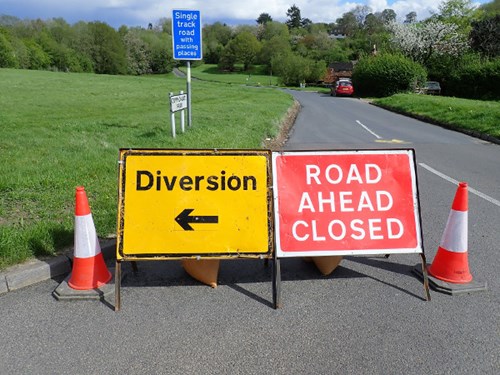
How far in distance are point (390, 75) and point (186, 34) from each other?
97.3 feet

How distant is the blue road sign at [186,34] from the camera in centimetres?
1091

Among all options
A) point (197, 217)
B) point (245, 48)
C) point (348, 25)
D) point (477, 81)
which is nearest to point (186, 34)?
point (197, 217)

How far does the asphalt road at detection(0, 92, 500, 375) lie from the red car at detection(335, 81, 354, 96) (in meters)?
37.5

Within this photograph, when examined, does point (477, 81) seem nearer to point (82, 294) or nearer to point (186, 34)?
point (186, 34)

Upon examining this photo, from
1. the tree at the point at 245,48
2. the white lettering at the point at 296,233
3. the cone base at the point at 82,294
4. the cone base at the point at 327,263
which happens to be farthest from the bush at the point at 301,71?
the cone base at the point at 82,294

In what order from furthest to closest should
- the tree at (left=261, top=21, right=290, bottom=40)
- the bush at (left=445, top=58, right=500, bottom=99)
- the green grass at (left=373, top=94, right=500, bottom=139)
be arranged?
the tree at (left=261, top=21, right=290, bottom=40)
the bush at (left=445, top=58, right=500, bottom=99)
the green grass at (left=373, top=94, right=500, bottom=139)

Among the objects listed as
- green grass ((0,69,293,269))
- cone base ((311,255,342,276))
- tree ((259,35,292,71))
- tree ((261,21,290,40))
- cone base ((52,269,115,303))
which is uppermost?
tree ((261,21,290,40))

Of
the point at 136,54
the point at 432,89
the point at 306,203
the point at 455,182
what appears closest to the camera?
the point at 306,203

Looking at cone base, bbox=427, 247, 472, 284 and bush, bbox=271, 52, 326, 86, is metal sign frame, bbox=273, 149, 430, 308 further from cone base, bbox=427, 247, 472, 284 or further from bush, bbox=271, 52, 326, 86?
bush, bbox=271, 52, 326, 86

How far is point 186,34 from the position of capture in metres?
11.1

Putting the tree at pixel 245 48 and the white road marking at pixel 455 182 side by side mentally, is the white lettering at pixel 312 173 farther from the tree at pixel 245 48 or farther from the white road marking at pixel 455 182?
the tree at pixel 245 48

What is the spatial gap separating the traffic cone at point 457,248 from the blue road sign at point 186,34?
349 inches

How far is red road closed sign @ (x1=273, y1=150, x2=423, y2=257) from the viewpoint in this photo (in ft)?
12.2

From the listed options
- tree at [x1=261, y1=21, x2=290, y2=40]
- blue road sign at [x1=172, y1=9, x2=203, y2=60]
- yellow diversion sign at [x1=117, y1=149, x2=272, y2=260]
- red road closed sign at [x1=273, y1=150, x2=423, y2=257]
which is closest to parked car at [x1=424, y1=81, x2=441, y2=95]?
blue road sign at [x1=172, y1=9, x2=203, y2=60]
